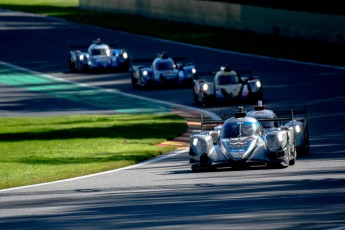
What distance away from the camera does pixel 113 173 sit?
86.7ft

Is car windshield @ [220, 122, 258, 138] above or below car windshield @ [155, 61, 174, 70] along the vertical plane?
above

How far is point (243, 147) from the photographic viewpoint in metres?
24.7

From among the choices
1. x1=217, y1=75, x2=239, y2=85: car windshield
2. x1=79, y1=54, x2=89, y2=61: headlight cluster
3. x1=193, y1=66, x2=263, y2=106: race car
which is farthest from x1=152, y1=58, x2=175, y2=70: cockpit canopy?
x1=79, y1=54, x2=89, y2=61: headlight cluster

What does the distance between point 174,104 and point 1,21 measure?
47497 mm

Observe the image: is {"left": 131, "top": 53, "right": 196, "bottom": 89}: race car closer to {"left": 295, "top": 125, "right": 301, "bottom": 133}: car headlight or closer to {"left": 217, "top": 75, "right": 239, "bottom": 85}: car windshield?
{"left": 217, "top": 75, "right": 239, "bottom": 85}: car windshield

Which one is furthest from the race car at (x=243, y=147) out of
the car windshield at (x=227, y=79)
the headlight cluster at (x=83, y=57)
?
the headlight cluster at (x=83, y=57)

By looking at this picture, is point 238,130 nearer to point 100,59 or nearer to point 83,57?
point 100,59

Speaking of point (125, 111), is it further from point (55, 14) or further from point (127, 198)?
point (55, 14)

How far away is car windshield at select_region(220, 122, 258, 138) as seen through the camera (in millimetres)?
25031

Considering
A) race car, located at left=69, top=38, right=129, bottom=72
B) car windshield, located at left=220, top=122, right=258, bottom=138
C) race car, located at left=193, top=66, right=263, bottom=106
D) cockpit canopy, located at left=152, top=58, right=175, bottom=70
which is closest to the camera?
car windshield, located at left=220, top=122, right=258, bottom=138

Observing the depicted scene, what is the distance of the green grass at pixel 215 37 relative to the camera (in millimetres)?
56094

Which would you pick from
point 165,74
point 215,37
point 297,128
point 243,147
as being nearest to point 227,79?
point 165,74

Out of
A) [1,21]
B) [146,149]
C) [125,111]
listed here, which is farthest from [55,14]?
[146,149]

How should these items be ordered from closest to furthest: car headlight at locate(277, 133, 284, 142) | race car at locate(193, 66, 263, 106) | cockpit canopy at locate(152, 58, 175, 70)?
1. car headlight at locate(277, 133, 284, 142)
2. race car at locate(193, 66, 263, 106)
3. cockpit canopy at locate(152, 58, 175, 70)
